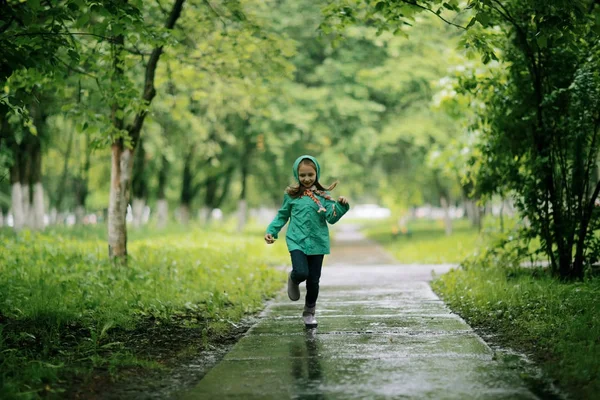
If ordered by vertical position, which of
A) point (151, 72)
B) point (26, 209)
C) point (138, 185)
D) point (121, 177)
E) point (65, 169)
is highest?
point (151, 72)

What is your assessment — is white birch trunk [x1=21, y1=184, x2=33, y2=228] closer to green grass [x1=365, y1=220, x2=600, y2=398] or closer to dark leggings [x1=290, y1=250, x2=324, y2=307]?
green grass [x1=365, y1=220, x2=600, y2=398]

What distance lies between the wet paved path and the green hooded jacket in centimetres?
86

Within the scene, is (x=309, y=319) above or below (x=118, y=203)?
below

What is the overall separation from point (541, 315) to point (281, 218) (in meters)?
2.82

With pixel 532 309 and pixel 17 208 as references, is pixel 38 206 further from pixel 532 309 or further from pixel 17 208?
pixel 532 309

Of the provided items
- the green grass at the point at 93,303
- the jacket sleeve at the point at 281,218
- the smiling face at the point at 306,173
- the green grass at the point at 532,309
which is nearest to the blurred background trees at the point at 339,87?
the green grass at the point at 532,309

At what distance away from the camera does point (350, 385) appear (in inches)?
177

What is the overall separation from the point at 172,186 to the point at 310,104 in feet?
76.2

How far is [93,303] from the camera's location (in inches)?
307

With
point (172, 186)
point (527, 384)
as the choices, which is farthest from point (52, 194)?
point (527, 384)

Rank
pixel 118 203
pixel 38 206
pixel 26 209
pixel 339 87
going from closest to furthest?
pixel 118 203 < pixel 38 206 < pixel 26 209 < pixel 339 87

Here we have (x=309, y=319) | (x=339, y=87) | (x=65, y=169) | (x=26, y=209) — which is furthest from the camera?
(x=65, y=169)

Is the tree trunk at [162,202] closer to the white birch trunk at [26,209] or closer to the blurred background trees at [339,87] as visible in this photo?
the blurred background trees at [339,87]

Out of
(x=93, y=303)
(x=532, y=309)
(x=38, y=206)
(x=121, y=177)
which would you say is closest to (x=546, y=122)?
(x=532, y=309)
